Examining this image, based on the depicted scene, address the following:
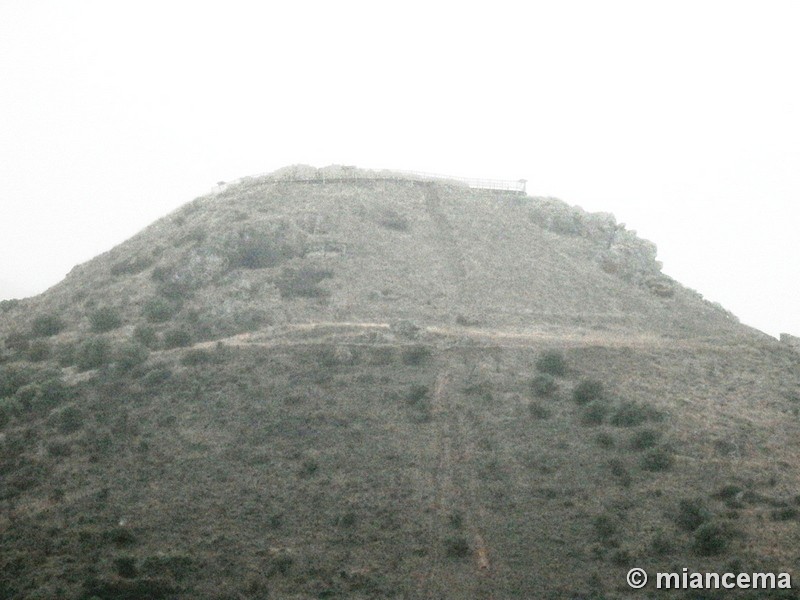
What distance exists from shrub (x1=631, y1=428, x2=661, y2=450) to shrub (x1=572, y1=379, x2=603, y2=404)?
4429 mm

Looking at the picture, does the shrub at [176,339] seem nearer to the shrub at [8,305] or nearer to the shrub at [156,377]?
the shrub at [156,377]

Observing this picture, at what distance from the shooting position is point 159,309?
168 ft

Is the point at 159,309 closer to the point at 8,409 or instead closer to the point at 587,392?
the point at 8,409

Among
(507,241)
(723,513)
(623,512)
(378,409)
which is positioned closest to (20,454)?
(378,409)

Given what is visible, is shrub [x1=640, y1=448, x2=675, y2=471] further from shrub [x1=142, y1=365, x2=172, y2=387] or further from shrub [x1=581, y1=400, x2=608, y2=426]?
shrub [x1=142, y1=365, x2=172, y2=387]

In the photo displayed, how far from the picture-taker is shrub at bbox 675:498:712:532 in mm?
31266

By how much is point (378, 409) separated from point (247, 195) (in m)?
30.8

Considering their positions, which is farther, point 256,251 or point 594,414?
point 256,251

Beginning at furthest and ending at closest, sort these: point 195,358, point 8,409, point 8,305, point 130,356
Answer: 1. point 8,305
2. point 130,356
3. point 195,358
4. point 8,409

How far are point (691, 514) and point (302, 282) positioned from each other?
30961mm

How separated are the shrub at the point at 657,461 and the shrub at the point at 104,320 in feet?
108

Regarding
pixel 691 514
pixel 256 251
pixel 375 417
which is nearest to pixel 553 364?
pixel 375 417

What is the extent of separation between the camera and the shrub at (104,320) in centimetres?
5059

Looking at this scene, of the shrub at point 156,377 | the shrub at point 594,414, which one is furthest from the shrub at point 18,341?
the shrub at point 594,414
